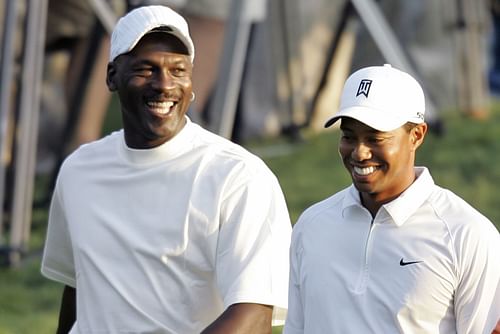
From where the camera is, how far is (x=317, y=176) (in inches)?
324

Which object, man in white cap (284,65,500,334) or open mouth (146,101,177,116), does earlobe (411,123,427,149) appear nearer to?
man in white cap (284,65,500,334)

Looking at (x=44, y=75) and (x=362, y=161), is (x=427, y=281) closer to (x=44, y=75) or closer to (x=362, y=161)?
(x=362, y=161)

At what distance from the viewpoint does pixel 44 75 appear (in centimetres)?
978

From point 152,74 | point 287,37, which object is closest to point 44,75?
point 287,37

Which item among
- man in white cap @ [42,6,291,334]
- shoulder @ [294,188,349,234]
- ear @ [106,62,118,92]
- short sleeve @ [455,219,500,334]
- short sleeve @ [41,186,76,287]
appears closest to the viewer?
short sleeve @ [455,219,500,334]

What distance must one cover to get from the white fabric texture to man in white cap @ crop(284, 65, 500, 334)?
0.53 ft

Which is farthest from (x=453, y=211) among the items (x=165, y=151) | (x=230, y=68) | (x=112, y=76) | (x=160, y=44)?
(x=230, y=68)

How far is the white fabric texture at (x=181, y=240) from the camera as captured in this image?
3801mm

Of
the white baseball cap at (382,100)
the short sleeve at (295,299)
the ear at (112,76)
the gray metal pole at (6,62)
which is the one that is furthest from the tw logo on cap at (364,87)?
the gray metal pole at (6,62)

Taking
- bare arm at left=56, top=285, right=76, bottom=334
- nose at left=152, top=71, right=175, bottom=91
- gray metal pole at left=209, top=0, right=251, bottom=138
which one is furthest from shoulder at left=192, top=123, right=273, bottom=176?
gray metal pole at left=209, top=0, right=251, bottom=138

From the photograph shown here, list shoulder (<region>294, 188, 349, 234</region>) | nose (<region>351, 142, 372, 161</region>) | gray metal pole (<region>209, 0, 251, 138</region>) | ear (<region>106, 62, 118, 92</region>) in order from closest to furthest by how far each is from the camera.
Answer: nose (<region>351, 142, 372, 161</region>), shoulder (<region>294, 188, 349, 234</region>), ear (<region>106, 62, 118, 92</region>), gray metal pole (<region>209, 0, 251, 138</region>)

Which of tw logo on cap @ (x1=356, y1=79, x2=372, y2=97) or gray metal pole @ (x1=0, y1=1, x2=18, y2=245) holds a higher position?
tw logo on cap @ (x1=356, y1=79, x2=372, y2=97)

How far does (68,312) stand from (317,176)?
159 inches

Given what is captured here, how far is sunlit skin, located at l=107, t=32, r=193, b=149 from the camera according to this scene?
3.97 m
